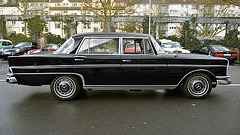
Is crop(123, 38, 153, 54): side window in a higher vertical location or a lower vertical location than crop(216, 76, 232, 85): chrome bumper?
higher

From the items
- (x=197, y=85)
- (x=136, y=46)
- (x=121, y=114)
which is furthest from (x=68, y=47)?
(x=197, y=85)

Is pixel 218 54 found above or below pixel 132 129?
above

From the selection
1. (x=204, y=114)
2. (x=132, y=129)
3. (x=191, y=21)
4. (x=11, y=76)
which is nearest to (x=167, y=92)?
(x=204, y=114)

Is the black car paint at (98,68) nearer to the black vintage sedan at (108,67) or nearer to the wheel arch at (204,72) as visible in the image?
the black vintage sedan at (108,67)

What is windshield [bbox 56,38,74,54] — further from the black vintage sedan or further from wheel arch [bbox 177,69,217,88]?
wheel arch [bbox 177,69,217,88]

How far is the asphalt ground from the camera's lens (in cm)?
394

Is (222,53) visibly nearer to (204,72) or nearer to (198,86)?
(204,72)

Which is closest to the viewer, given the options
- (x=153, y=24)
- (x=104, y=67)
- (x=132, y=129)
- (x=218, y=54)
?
(x=132, y=129)

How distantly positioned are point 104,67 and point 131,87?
83 centimetres

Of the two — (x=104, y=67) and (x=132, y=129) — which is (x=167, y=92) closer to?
(x=104, y=67)

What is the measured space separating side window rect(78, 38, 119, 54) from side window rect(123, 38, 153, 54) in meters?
0.23

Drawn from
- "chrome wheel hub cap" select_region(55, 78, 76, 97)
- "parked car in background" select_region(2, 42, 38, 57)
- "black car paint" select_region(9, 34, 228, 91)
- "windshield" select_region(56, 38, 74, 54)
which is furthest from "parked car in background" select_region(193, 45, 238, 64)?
"parked car in background" select_region(2, 42, 38, 57)

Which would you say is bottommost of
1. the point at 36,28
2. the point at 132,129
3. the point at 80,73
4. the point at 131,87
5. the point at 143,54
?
the point at 132,129

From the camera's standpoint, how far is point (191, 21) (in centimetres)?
2781
